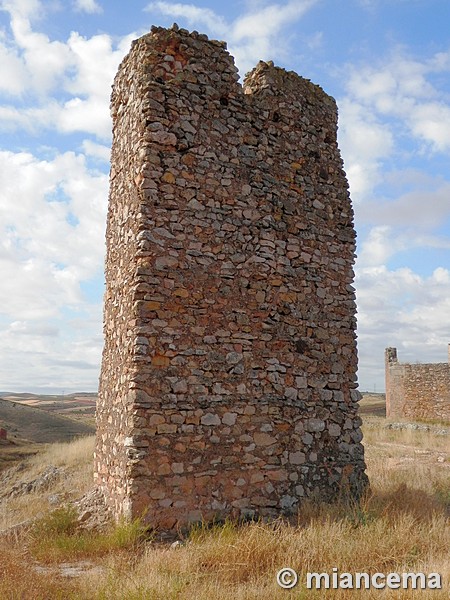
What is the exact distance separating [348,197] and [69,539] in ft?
19.5

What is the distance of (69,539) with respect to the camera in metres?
5.89

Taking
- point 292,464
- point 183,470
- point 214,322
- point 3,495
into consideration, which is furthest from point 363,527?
point 3,495

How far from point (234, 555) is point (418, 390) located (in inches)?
807

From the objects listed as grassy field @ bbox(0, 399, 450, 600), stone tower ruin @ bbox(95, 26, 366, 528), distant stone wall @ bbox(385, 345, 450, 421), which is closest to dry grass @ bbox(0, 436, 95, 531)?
grassy field @ bbox(0, 399, 450, 600)

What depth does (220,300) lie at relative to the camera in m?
6.93

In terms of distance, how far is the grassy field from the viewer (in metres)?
4.41

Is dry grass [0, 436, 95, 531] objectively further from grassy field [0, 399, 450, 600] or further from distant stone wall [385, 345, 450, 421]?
distant stone wall [385, 345, 450, 421]

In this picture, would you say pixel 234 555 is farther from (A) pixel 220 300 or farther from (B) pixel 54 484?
(B) pixel 54 484

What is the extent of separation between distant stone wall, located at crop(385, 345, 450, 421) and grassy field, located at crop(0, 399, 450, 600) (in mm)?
16825

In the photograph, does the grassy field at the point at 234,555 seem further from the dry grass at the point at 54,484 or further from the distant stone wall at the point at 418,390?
the distant stone wall at the point at 418,390

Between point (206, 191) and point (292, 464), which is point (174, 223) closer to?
point (206, 191)

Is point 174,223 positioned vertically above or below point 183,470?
above

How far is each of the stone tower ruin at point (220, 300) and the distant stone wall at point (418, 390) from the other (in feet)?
55.6

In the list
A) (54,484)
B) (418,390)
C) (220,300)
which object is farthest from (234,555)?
(418,390)
